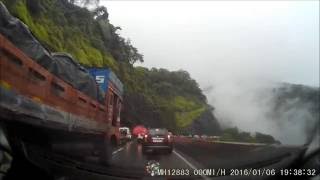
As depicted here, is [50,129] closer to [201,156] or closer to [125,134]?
[125,134]

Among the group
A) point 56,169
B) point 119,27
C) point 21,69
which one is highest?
point 119,27

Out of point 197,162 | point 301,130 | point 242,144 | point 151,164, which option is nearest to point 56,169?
point 151,164

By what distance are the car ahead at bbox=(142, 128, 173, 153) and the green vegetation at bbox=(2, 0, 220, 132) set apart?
0.09m

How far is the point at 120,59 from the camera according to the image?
250 inches

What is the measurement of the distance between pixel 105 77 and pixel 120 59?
1.25 ft

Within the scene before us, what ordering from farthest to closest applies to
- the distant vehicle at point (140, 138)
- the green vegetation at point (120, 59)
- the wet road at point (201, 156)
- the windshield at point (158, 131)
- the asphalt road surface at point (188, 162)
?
the distant vehicle at point (140, 138) < the windshield at point (158, 131) < the green vegetation at point (120, 59) < the wet road at point (201, 156) < the asphalt road surface at point (188, 162)

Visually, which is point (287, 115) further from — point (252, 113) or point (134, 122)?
point (134, 122)

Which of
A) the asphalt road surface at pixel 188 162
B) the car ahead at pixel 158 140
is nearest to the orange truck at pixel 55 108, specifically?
the asphalt road surface at pixel 188 162

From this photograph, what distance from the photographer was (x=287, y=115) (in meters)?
6.15

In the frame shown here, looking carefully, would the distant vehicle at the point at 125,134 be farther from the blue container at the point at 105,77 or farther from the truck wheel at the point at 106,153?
the blue container at the point at 105,77

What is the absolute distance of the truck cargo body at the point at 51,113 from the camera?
474 cm

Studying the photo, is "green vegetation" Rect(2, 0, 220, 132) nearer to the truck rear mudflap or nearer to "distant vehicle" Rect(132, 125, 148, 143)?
"distant vehicle" Rect(132, 125, 148, 143)

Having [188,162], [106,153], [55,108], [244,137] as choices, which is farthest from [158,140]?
[55,108]

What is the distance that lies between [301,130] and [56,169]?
265cm
